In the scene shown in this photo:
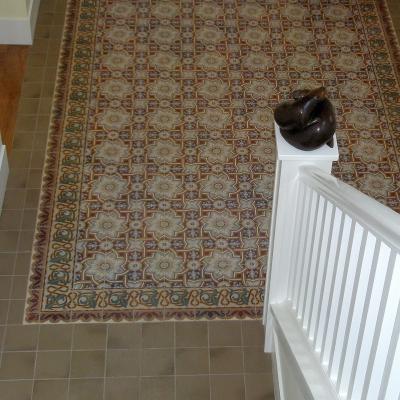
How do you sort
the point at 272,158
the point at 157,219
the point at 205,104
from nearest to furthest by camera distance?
the point at 157,219, the point at 272,158, the point at 205,104

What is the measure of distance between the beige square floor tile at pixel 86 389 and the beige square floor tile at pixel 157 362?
235 millimetres

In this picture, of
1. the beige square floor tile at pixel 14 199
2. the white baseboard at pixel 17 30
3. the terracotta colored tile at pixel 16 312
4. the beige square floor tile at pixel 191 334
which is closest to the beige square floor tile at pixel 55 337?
the terracotta colored tile at pixel 16 312

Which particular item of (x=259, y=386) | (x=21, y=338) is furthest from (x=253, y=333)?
(x=21, y=338)

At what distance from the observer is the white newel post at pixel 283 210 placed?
3.00 meters

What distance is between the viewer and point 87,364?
4.16m

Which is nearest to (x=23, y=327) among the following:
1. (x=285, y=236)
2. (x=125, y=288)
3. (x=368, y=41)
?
(x=125, y=288)

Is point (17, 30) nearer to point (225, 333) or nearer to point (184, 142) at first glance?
point (184, 142)

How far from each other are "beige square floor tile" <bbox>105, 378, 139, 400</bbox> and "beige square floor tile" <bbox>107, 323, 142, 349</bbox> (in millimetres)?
196

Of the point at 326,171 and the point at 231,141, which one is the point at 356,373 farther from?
the point at 231,141

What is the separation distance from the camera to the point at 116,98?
5637mm

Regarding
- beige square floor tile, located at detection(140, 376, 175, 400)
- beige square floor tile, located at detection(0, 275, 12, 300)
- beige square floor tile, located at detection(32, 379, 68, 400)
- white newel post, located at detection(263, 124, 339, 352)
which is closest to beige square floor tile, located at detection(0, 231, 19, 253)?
beige square floor tile, located at detection(0, 275, 12, 300)

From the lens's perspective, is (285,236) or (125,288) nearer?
(285,236)

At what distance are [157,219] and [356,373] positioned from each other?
8.15 feet

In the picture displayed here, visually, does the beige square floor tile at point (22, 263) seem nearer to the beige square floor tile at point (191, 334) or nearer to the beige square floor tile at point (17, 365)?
the beige square floor tile at point (17, 365)
